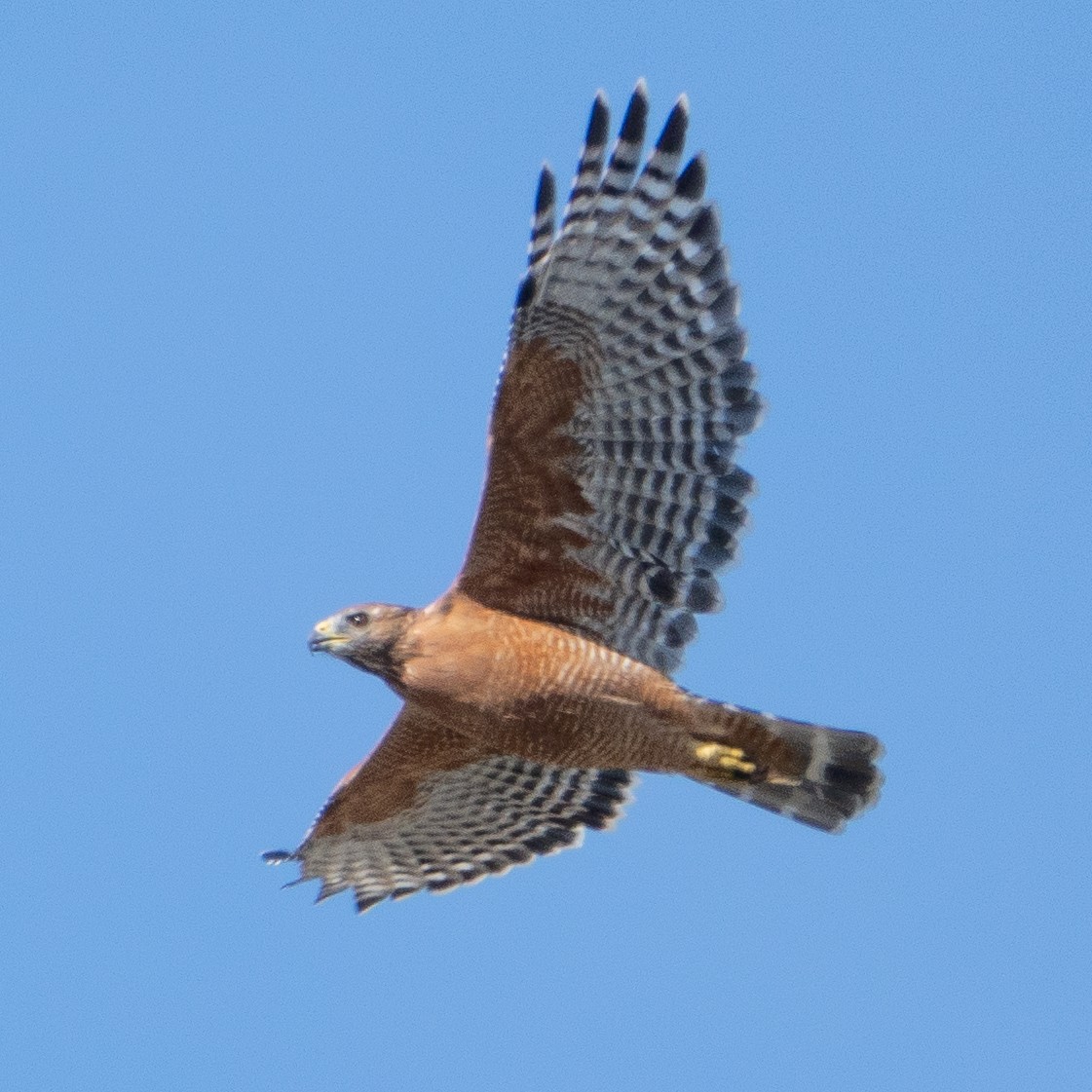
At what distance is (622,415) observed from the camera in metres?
11.4

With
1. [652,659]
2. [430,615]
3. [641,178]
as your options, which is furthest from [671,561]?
[641,178]

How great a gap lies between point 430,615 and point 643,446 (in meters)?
1.42

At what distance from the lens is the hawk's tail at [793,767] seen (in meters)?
11.6

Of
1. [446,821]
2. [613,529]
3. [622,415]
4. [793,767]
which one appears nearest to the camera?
[622,415]

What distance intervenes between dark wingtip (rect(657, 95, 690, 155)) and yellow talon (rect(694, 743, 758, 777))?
10.1 ft

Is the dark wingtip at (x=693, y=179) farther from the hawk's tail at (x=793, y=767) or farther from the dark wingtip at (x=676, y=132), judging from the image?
the hawk's tail at (x=793, y=767)

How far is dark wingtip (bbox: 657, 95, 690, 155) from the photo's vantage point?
35.9ft

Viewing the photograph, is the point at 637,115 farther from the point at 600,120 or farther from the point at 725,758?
the point at 725,758

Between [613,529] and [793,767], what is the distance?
1631 mm

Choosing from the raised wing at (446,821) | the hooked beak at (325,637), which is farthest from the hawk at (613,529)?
the raised wing at (446,821)

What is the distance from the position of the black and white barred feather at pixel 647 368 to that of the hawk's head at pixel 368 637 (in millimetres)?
1037

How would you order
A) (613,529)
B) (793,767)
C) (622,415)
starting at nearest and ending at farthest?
(622,415) → (613,529) → (793,767)

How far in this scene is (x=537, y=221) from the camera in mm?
10828

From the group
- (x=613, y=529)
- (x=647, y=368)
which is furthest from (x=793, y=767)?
→ (x=647, y=368)
